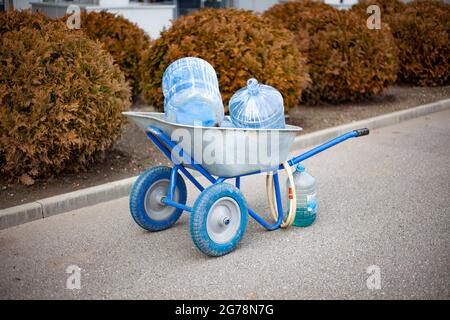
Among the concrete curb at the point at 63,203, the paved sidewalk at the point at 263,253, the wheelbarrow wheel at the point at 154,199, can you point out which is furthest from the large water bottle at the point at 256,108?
the concrete curb at the point at 63,203

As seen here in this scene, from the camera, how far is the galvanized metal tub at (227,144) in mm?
4332

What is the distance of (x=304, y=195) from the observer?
508 cm

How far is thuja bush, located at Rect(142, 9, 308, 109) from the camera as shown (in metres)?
7.78

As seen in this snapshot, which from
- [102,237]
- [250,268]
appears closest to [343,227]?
[250,268]

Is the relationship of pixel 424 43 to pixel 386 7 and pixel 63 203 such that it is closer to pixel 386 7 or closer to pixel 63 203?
pixel 386 7

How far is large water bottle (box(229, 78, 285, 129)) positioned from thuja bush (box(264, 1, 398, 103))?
189 inches

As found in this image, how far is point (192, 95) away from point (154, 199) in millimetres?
955

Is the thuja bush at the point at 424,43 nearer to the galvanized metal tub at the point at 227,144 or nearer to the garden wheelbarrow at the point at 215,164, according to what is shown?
the garden wheelbarrow at the point at 215,164

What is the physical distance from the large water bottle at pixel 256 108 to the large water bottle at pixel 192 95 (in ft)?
0.45

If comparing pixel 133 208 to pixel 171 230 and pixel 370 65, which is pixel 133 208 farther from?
pixel 370 65

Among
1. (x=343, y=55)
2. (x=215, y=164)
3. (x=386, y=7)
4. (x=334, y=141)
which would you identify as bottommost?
(x=215, y=164)

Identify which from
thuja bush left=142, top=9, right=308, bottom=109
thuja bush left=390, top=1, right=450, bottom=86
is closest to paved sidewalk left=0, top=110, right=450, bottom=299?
thuja bush left=142, top=9, right=308, bottom=109

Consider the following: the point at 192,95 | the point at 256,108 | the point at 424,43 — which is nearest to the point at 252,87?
the point at 256,108

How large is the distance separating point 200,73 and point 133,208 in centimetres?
117
